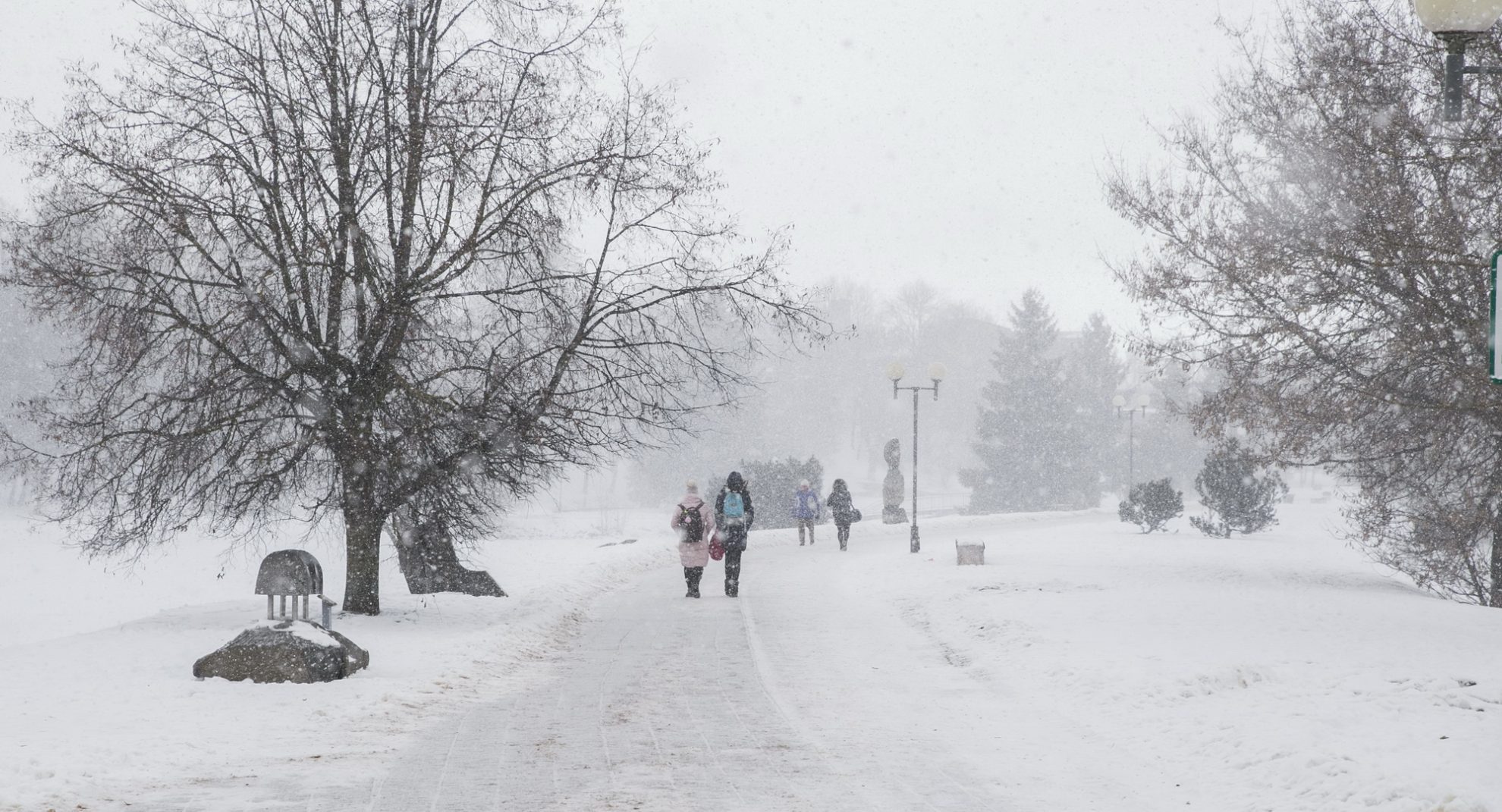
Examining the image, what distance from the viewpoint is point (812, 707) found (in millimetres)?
9375

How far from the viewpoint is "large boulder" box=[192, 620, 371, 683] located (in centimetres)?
989

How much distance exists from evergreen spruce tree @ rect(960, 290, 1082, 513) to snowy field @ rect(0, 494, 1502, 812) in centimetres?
4706

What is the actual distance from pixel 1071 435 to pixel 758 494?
29992 mm

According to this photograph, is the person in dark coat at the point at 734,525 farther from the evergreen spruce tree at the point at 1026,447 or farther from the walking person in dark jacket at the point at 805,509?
the evergreen spruce tree at the point at 1026,447

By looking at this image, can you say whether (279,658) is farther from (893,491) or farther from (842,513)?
(893,491)

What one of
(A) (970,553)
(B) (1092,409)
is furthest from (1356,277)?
(B) (1092,409)

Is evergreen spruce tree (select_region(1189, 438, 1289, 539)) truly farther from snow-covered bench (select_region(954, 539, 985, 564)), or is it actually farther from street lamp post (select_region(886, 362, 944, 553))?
snow-covered bench (select_region(954, 539, 985, 564))

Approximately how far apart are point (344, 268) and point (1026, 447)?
181 ft

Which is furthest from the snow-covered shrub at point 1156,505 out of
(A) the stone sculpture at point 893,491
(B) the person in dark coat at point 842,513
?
(B) the person in dark coat at point 842,513

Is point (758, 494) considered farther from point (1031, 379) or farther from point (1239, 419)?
point (1031, 379)

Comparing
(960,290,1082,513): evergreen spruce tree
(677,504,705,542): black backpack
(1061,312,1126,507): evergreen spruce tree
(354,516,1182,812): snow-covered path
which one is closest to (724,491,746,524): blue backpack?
(677,504,705,542): black backpack

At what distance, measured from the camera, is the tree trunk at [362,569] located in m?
14.6

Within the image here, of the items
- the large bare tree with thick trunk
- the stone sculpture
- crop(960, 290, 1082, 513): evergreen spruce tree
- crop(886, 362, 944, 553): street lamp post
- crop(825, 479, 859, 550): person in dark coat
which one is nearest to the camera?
the large bare tree with thick trunk

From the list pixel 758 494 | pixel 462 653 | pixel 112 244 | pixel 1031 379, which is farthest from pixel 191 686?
pixel 1031 379
